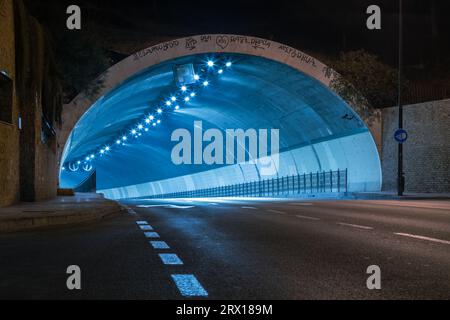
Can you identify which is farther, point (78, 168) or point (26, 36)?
point (78, 168)

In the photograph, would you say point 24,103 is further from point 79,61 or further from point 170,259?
point 170,259

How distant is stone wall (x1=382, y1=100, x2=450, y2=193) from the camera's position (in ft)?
111

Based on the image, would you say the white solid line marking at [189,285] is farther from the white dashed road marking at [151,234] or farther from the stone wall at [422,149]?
the stone wall at [422,149]

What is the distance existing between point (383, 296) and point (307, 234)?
579 centimetres

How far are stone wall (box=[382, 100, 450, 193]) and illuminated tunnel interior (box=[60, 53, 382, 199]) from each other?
3.08 ft

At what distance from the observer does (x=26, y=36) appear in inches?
781

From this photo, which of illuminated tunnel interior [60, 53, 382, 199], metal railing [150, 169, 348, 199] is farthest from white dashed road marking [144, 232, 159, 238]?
metal railing [150, 169, 348, 199]

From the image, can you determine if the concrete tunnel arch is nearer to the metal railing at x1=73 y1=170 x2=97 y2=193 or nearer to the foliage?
the foliage

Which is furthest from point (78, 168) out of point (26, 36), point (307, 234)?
point (307, 234)

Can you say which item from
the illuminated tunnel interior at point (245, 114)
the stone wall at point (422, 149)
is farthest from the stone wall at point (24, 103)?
the stone wall at point (422, 149)
